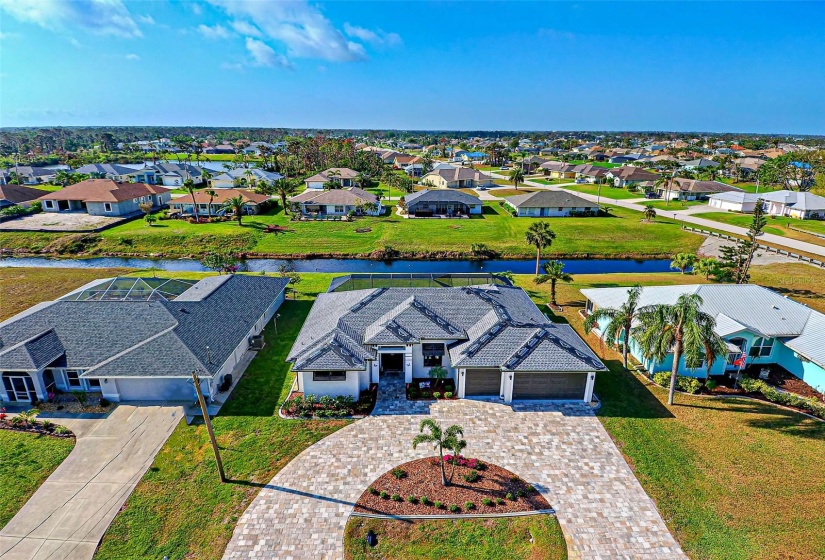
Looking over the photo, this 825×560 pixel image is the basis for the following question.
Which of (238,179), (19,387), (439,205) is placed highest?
(238,179)

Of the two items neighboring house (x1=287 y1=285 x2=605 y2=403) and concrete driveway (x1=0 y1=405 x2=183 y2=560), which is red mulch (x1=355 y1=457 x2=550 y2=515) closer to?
neighboring house (x1=287 y1=285 x2=605 y2=403)

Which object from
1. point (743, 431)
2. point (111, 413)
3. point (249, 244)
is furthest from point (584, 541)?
point (249, 244)

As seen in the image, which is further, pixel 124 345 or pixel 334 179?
pixel 334 179

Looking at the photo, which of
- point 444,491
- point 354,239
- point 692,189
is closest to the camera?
point 444,491

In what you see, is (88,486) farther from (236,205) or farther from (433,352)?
(236,205)

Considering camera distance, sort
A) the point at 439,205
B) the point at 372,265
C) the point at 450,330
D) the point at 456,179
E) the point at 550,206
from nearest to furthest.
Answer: the point at 450,330 → the point at 372,265 → the point at 550,206 → the point at 439,205 → the point at 456,179

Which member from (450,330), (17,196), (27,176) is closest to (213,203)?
(17,196)

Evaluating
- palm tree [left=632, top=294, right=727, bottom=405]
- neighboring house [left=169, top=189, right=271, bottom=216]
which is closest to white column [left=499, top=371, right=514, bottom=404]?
palm tree [left=632, top=294, right=727, bottom=405]
